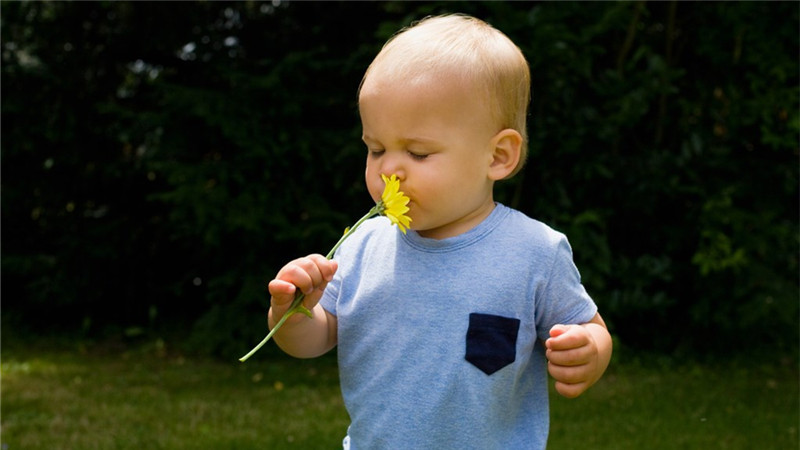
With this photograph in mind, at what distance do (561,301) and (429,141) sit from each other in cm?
44

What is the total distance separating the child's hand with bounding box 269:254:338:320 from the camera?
1618mm

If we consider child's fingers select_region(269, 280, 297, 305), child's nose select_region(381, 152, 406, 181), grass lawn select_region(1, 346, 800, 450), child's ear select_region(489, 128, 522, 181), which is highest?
child's nose select_region(381, 152, 406, 181)

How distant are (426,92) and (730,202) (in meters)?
3.57

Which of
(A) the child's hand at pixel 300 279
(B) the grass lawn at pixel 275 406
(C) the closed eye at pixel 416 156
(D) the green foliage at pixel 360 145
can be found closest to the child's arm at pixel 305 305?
(A) the child's hand at pixel 300 279

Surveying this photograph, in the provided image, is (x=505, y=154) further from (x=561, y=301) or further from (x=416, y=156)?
(x=561, y=301)

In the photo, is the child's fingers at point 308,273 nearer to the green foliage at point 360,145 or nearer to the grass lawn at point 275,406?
the grass lawn at point 275,406

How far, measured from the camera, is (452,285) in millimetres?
1748

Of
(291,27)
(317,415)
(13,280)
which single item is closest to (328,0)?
(291,27)

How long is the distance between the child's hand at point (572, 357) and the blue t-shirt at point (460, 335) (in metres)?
0.11

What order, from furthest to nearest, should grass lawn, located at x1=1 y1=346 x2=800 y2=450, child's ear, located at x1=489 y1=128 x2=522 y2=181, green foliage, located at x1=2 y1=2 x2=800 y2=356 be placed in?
green foliage, located at x1=2 y1=2 x2=800 y2=356 < grass lawn, located at x1=1 y1=346 x2=800 y2=450 < child's ear, located at x1=489 y1=128 x2=522 y2=181

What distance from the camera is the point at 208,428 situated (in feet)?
12.6

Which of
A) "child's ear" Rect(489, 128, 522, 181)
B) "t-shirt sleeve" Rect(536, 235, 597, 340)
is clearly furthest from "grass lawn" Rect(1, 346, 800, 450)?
"child's ear" Rect(489, 128, 522, 181)

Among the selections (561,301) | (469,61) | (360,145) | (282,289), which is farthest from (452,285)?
(360,145)

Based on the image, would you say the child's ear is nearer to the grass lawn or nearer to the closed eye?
the closed eye
